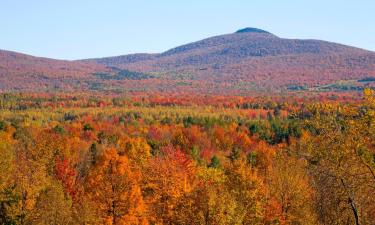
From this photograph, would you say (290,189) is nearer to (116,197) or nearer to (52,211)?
(116,197)

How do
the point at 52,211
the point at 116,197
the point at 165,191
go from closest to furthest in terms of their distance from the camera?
1. the point at 52,211
2. the point at 165,191
3. the point at 116,197

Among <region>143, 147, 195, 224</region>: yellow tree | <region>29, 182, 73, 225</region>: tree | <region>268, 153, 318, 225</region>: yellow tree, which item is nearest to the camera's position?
<region>29, 182, 73, 225</region>: tree

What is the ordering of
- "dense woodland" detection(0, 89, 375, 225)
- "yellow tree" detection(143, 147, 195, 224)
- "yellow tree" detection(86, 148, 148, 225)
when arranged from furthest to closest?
1. "yellow tree" detection(86, 148, 148, 225)
2. "yellow tree" detection(143, 147, 195, 224)
3. "dense woodland" detection(0, 89, 375, 225)

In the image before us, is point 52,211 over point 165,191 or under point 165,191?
under

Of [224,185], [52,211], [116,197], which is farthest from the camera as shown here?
[224,185]

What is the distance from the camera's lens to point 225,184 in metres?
44.9

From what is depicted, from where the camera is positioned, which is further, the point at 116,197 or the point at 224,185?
the point at 224,185

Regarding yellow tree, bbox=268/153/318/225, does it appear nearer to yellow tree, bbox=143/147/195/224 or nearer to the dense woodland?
the dense woodland

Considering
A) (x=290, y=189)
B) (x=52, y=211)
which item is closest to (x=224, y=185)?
(x=290, y=189)

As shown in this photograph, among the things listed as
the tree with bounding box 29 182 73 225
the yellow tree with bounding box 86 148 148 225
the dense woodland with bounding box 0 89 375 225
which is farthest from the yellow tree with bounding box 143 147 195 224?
the tree with bounding box 29 182 73 225

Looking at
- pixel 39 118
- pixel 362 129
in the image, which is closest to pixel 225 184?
pixel 362 129

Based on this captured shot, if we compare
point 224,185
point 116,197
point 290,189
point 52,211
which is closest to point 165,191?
point 116,197

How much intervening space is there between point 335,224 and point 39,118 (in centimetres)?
13547

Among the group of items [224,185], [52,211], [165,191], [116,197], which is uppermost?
[224,185]
